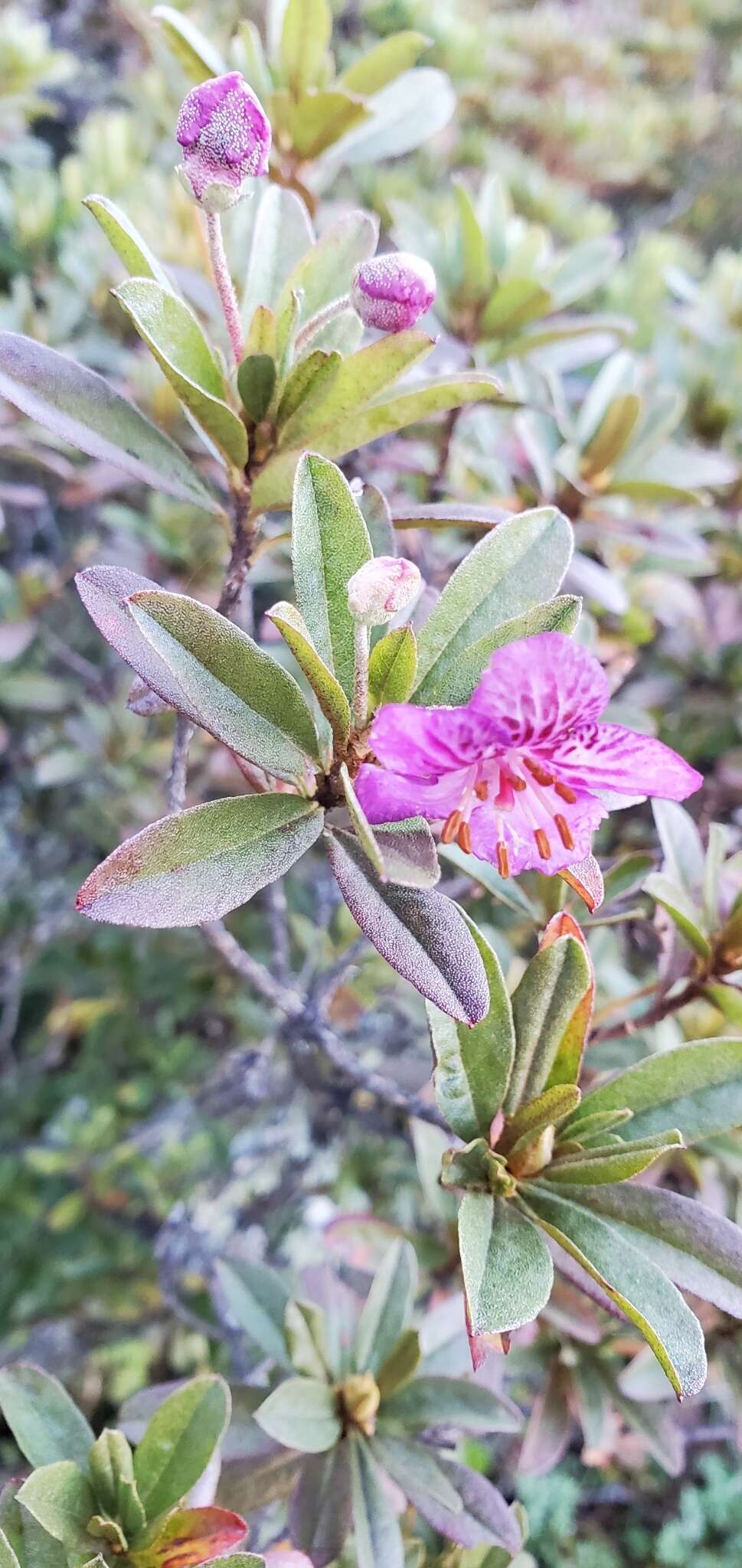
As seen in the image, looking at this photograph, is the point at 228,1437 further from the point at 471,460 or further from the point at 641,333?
the point at 641,333

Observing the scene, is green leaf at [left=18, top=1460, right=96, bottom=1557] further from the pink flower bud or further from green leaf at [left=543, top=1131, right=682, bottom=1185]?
the pink flower bud

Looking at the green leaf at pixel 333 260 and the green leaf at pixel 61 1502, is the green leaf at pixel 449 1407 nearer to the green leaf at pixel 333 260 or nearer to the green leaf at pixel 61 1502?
the green leaf at pixel 61 1502

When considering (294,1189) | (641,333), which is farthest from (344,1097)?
(641,333)

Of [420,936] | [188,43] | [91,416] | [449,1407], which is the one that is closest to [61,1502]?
[449,1407]

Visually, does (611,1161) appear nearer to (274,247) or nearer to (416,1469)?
(416,1469)

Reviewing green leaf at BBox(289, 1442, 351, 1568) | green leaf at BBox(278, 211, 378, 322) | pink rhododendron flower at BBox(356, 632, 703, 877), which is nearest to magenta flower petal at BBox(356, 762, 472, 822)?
pink rhododendron flower at BBox(356, 632, 703, 877)

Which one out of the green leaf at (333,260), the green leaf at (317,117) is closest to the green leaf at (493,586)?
the green leaf at (333,260)
